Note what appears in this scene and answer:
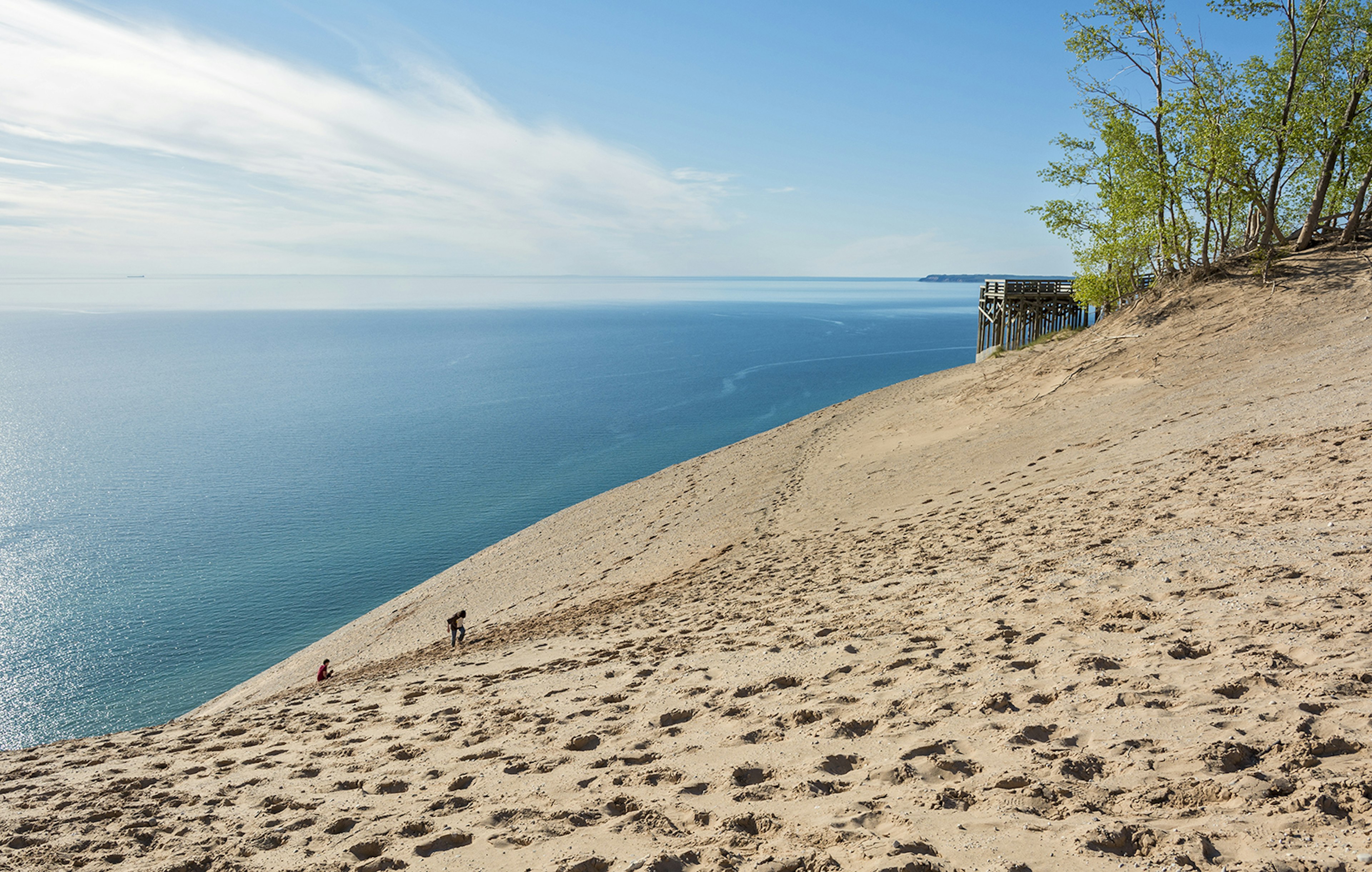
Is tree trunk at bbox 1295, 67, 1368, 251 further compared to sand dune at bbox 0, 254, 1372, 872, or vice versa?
tree trunk at bbox 1295, 67, 1368, 251

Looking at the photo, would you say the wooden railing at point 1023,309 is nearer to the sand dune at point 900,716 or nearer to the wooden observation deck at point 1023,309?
the wooden observation deck at point 1023,309

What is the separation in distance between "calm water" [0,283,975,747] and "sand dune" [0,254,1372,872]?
15461 mm

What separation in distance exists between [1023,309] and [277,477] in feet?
155

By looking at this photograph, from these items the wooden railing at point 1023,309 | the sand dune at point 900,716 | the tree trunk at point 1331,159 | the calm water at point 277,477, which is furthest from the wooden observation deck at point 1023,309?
the sand dune at point 900,716

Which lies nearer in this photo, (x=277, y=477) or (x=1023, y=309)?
(x=1023, y=309)

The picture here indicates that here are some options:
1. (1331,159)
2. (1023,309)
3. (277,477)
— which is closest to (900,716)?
(1331,159)

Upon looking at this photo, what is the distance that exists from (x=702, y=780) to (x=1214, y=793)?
3.32 meters

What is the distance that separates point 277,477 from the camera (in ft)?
156

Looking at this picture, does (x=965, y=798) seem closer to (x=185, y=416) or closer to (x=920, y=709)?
(x=920, y=709)

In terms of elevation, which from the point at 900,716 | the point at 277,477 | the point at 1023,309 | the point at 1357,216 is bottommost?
the point at 277,477

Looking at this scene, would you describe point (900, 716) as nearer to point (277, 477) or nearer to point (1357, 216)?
point (1357, 216)

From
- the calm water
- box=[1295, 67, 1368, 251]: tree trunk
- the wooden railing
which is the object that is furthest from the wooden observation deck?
the calm water

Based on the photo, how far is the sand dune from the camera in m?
4.41

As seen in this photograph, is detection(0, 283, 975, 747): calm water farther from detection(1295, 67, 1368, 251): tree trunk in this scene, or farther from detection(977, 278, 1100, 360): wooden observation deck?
detection(1295, 67, 1368, 251): tree trunk
